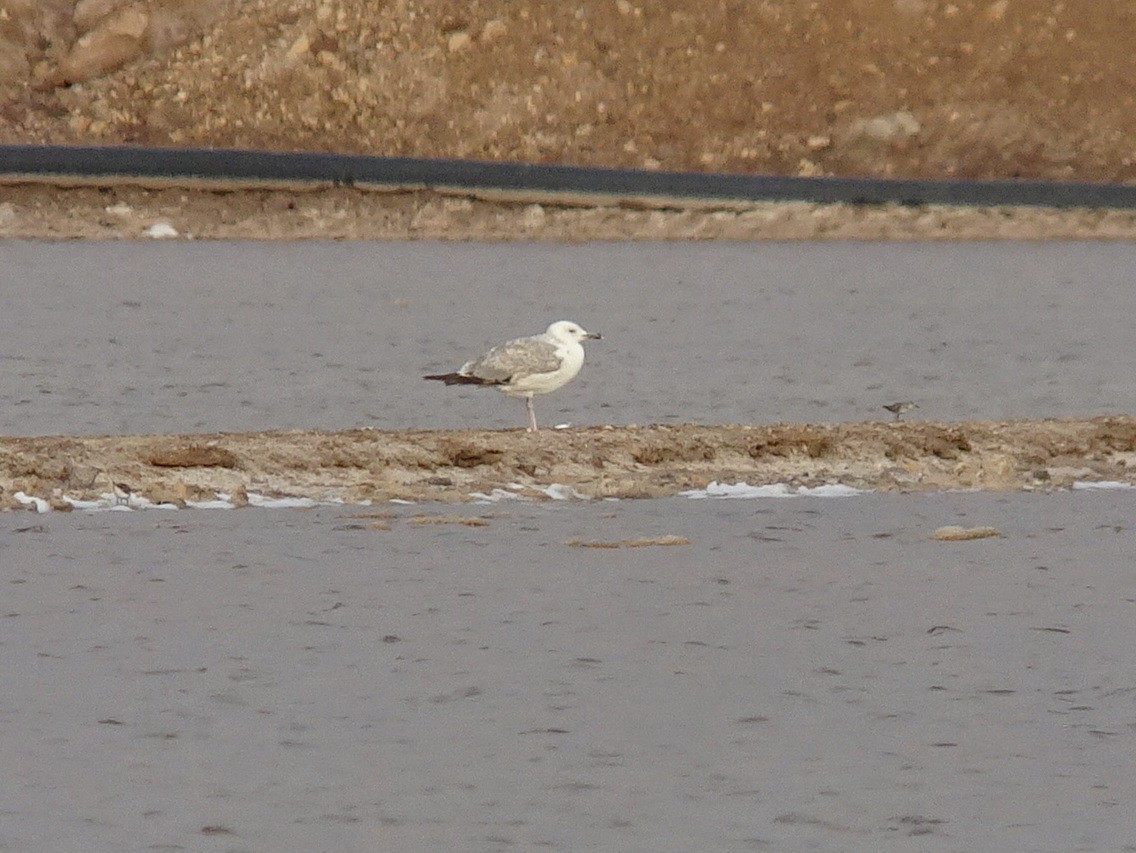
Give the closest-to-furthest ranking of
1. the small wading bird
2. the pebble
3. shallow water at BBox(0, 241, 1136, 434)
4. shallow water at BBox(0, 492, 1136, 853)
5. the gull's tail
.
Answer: shallow water at BBox(0, 492, 1136, 853), the small wading bird, the gull's tail, shallow water at BBox(0, 241, 1136, 434), the pebble

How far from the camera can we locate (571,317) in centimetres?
1600

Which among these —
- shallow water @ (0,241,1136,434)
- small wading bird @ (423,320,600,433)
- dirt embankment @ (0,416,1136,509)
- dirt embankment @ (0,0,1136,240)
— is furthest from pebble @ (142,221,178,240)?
dirt embankment @ (0,416,1136,509)

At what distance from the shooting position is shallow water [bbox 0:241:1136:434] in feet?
38.1

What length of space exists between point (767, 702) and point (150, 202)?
59.4 ft

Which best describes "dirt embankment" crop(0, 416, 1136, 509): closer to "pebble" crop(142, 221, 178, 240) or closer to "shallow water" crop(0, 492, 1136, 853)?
"shallow water" crop(0, 492, 1136, 853)

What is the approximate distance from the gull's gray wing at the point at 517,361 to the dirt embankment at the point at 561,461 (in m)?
0.42

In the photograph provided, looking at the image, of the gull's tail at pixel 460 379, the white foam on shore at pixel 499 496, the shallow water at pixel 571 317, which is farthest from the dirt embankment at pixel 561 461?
the shallow water at pixel 571 317

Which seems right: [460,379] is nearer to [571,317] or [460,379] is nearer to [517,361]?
[517,361]

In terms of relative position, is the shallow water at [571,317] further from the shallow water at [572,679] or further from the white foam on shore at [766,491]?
the shallow water at [572,679]

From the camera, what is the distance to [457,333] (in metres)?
14.9

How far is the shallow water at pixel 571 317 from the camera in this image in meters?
11.6

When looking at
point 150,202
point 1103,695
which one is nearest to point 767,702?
point 1103,695

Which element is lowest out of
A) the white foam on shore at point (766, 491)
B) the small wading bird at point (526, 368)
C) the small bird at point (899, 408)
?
the small bird at point (899, 408)

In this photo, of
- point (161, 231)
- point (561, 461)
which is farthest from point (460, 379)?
point (161, 231)
